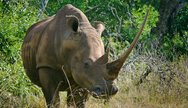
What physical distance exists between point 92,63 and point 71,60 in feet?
1.40

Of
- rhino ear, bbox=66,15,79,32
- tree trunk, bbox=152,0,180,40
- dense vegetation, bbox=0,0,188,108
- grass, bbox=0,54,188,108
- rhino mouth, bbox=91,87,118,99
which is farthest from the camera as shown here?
tree trunk, bbox=152,0,180,40

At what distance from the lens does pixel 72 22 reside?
6.41 metres

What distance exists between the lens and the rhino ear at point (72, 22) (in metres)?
6.37

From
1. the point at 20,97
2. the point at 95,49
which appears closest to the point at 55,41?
the point at 95,49

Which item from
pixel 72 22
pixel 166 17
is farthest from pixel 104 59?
pixel 166 17

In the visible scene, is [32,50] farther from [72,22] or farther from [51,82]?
[72,22]

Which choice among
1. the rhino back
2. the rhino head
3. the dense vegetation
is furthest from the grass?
the rhino head

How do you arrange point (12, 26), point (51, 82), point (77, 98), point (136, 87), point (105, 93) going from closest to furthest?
point (105, 93), point (51, 82), point (77, 98), point (12, 26), point (136, 87)

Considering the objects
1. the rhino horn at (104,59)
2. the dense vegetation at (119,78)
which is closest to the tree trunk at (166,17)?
the dense vegetation at (119,78)

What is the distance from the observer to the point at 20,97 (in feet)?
26.2

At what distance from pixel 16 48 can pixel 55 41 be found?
1847 mm

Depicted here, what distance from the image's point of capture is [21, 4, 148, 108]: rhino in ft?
18.9

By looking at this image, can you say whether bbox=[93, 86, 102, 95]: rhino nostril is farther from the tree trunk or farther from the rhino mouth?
the tree trunk

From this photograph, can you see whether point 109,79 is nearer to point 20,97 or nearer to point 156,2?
point 20,97
